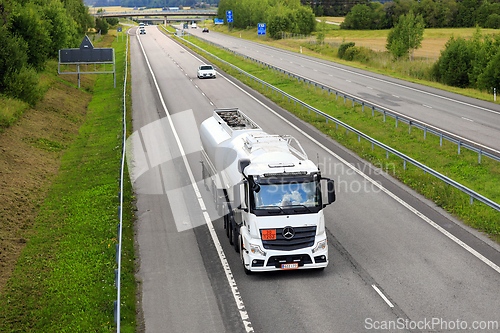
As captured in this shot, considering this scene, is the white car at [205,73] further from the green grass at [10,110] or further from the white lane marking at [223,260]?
the white lane marking at [223,260]

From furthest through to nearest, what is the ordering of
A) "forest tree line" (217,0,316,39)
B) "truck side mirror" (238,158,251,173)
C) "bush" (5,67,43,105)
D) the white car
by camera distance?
"forest tree line" (217,0,316,39), the white car, "bush" (5,67,43,105), "truck side mirror" (238,158,251,173)

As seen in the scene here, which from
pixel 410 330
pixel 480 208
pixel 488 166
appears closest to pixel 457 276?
pixel 410 330

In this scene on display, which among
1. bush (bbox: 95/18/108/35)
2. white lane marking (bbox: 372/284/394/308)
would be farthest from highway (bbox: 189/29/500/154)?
bush (bbox: 95/18/108/35)

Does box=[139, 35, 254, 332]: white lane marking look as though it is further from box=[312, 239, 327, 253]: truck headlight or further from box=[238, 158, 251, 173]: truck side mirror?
box=[238, 158, 251, 173]: truck side mirror

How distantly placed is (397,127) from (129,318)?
20.3m

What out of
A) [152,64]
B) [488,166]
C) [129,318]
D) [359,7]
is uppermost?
[359,7]

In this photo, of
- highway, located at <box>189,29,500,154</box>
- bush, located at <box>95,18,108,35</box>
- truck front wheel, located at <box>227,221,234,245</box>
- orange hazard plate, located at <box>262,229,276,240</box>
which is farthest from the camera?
bush, located at <box>95,18,108,35</box>

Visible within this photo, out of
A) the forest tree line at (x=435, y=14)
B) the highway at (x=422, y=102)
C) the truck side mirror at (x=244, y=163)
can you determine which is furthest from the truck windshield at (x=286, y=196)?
the forest tree line at (x=435, y=14)

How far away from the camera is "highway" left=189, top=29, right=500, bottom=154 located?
26.5 m

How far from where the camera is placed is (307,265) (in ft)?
38.3

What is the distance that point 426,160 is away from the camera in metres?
21.0

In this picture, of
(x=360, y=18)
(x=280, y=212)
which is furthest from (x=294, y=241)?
(x=360, y=18)

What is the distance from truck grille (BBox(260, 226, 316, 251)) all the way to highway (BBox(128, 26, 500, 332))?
91 centimetres

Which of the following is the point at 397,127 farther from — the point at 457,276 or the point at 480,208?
the point at 457,276
